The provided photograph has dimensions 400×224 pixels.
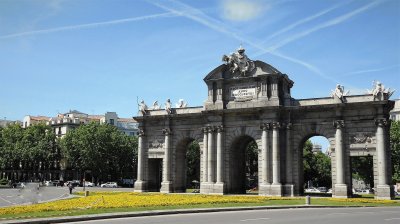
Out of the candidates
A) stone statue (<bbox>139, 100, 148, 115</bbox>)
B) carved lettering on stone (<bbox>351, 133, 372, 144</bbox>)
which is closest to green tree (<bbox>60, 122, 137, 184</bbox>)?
stone statue (<bbox>139, 100, 148, 115</bbox>)

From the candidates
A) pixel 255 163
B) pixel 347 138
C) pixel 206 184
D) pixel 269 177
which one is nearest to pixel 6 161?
pixel 255 163

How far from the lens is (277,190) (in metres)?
47.9

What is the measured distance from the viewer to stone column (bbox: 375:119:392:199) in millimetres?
44312

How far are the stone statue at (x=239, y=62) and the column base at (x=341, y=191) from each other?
17.0 m

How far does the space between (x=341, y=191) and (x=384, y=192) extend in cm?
425

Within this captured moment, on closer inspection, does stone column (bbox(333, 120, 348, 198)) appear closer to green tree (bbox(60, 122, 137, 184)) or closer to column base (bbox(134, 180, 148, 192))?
column base (bbox(134, 180, 148, 192))

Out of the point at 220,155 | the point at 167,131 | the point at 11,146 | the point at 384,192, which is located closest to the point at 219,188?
the point at 220,155

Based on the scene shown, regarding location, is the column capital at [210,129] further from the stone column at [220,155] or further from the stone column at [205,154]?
the stone column at [220,155]

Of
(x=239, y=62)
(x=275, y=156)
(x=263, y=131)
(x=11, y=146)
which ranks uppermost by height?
(x=239, y=62)

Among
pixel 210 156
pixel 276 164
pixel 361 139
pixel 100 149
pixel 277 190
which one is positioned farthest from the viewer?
pixel 100 149

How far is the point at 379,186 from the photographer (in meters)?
44.7

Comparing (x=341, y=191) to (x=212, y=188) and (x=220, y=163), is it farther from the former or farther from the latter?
(x=212, y=188)

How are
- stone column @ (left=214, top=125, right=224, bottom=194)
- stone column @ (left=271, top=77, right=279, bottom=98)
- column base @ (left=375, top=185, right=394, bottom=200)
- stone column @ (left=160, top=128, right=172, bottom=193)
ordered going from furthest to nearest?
stone column @ (left=160, top=128, right=172, bottom=193) < stone column @ (left=214, top=125, right=224, bottom=194) < stone column @ (left=271, top=77, right=279, bottom=98) < column base @ (left=375, top=185, right=394, bottom=200)

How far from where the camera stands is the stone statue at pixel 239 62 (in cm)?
5238
